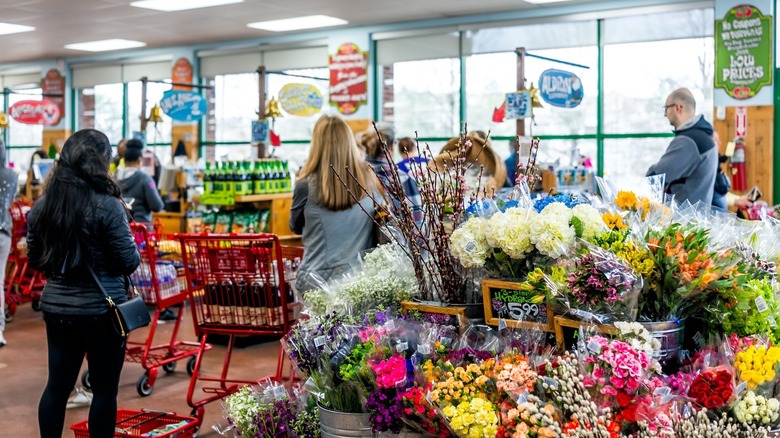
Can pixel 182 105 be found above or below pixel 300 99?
below

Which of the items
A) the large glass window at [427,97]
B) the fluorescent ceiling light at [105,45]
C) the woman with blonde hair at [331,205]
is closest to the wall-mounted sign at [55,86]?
the fluorescent ceiling light at [105,45]

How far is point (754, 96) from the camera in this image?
9.51 metres

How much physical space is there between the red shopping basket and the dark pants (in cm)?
31

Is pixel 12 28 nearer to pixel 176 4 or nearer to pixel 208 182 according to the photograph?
pixel 176 4

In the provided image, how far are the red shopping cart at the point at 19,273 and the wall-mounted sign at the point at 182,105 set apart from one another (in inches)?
124

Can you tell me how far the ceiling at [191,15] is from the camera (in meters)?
10.4

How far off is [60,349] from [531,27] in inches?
352

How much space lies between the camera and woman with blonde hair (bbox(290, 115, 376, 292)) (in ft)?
13.0

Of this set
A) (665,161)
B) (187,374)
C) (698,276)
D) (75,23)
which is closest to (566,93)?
(665,161)

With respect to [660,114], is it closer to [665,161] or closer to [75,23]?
[665,161]

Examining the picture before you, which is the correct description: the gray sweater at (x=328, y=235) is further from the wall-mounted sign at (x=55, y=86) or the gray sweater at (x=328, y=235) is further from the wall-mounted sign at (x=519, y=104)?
the wall-mounted sign at (x=55, y=86)

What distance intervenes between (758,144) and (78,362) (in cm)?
819

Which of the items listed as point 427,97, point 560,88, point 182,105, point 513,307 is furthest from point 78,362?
point 427,97

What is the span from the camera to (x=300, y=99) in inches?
448
